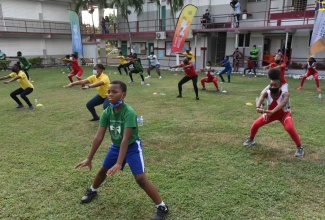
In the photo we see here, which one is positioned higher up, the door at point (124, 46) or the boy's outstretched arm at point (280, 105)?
the door at point (124, 46)

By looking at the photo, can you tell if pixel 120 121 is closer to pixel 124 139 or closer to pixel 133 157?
pixel 124 139

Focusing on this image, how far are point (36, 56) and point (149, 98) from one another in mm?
17670

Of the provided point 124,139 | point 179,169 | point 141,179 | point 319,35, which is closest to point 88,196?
point 141,179

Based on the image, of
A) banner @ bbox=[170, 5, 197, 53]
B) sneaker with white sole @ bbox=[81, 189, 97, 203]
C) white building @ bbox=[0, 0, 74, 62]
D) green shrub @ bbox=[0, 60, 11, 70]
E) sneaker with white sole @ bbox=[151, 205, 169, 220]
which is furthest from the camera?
white building @ bbox=[0, 0, 74, 62]

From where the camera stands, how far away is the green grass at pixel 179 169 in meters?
3.18

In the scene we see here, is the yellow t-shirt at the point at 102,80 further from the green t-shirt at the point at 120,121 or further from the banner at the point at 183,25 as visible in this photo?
the banner at the point at 183,25

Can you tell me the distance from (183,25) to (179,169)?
13750mm

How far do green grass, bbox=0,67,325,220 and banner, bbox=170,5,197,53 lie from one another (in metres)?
9.84

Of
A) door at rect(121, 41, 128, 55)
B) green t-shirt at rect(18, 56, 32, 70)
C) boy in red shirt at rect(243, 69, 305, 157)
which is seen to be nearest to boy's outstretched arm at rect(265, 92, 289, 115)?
boy in red shirt at rect(243, 69, 305, 157)

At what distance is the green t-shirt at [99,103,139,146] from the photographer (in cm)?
277

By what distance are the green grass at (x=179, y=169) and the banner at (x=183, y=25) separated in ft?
32.3

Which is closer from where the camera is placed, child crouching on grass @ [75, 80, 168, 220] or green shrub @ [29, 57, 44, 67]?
child crouching on grass @ [75, 80, 168, 220]

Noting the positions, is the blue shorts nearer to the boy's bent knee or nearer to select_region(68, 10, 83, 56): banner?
the boy's bent knee

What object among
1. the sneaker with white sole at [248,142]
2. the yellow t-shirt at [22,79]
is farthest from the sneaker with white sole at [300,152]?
the yellow t-shirt at [22,79]
